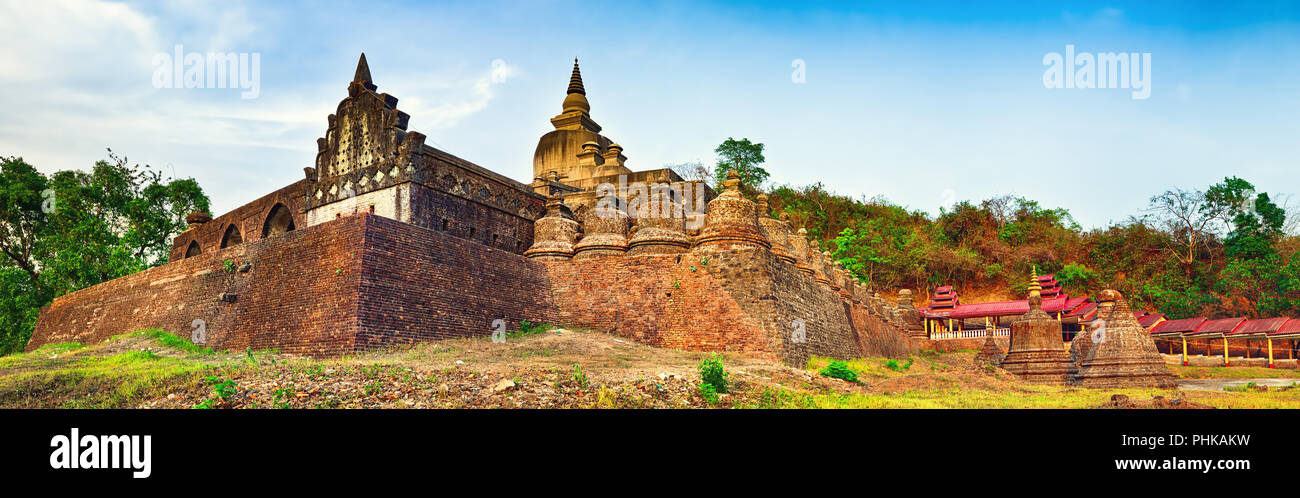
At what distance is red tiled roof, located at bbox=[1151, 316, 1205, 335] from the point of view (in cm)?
3166

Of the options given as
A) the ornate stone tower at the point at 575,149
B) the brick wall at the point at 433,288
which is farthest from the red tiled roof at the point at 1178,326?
the brick wall at the point at 433,288

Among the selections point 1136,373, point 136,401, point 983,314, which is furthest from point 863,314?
point 136,401

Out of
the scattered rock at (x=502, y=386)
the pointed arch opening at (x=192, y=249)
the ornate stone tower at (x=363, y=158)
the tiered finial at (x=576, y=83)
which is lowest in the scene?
the scattered rock at (x=502, y=386)

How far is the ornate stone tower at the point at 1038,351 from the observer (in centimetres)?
2016

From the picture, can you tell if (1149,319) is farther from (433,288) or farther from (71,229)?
(71,229)

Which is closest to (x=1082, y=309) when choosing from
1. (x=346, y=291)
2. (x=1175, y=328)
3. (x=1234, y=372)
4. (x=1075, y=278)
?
(x=1175, y=328)

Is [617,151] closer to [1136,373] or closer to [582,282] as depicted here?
[582,282]

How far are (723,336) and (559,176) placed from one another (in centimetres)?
1554

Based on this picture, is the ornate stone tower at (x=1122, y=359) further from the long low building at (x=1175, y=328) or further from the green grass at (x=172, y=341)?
the green grass at (x=172, y=341)

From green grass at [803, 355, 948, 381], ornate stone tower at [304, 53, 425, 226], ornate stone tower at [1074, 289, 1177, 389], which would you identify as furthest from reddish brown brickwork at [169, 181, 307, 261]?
ornate stone tower at [1074, 289, 1177, 389]

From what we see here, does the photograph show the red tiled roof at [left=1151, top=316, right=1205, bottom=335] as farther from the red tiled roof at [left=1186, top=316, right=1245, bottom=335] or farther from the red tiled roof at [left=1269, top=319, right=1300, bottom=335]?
the red tiled roof at [left=1269, top=319, right=1300, bottom=335]

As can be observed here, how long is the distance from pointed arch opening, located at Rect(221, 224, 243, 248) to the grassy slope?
1131 centimetres

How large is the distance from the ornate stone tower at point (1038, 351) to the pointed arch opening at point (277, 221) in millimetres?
21598

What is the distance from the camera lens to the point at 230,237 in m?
29.9
